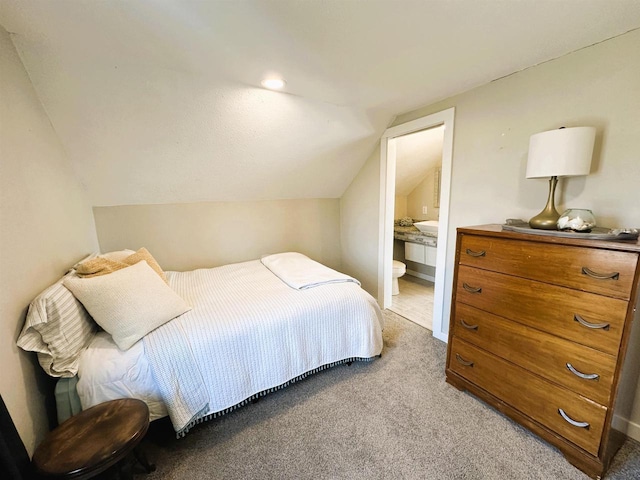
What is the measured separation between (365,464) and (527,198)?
185 cm

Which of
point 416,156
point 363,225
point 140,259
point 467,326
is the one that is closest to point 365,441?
point 467,326

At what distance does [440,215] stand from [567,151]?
0.96 meters

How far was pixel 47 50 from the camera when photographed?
1345 millimetres

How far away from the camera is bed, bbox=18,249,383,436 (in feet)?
4.13

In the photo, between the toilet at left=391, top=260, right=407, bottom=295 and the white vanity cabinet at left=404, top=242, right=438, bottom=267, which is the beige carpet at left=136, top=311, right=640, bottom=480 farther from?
the white vanity cabinet at left=404, top=242, right=438, bottom=267

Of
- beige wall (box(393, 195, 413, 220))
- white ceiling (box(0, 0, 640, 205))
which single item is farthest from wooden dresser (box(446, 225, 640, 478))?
beige wall (box(393, 195, 413, 220))

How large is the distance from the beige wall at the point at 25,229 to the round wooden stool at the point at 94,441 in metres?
0.18

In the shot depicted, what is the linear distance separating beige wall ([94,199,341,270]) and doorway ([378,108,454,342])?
34.6 inches

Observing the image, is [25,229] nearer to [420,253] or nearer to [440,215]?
[440,215]

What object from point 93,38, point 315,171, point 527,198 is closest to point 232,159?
point 315,171

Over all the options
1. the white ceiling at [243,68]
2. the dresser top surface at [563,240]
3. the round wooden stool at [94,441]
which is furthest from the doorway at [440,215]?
the round wooden stool at [94,441]

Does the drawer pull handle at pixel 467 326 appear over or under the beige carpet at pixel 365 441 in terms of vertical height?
Result: over

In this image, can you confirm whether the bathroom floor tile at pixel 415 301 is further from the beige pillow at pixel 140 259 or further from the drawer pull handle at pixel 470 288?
the beige pillow at pixel 140 259

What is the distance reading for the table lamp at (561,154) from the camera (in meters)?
1.27
